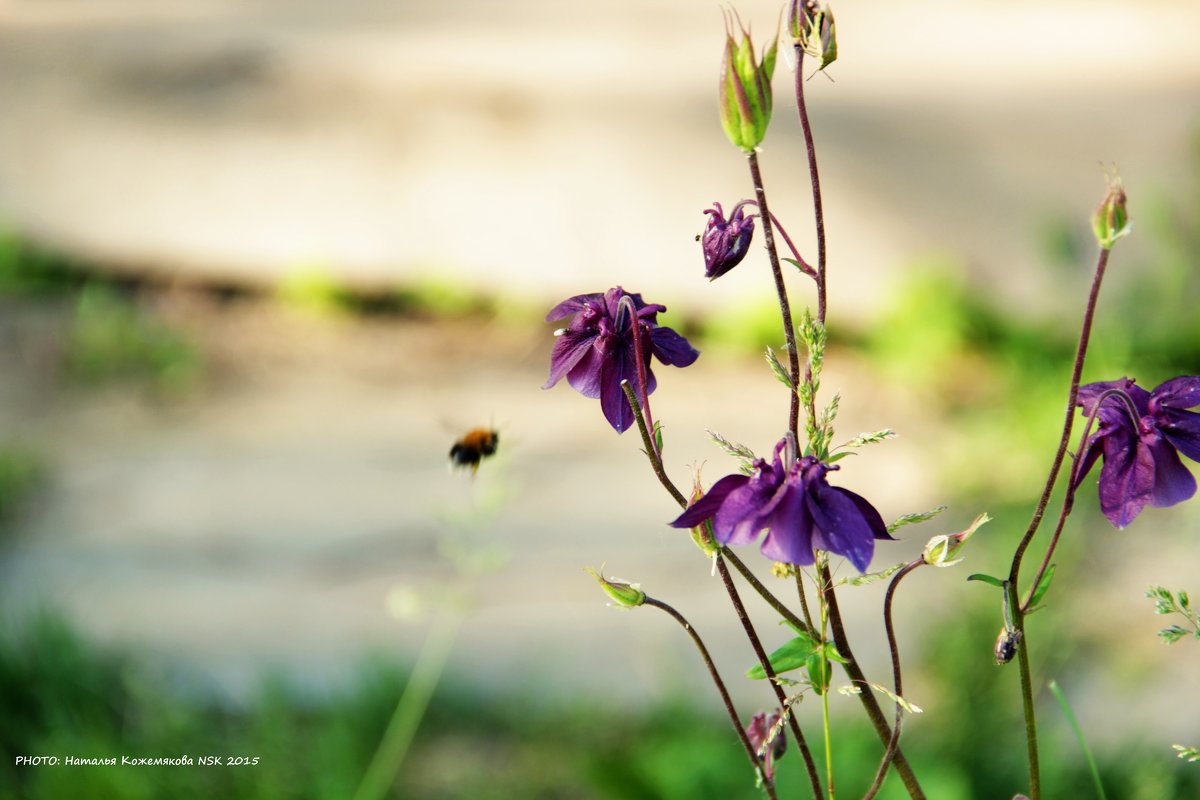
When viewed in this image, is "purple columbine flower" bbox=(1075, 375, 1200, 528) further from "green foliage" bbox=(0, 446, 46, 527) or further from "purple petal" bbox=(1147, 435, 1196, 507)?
"green foliage" bbox=(0, 446, 46, 527)

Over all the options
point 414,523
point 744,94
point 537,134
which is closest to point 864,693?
point 744,94

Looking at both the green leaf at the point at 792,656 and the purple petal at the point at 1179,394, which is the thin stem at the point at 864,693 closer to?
the green leaf at the point at 792,656

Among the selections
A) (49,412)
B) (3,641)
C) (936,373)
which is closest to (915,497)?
(936,373)

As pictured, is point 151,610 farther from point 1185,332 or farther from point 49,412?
point 1185,332

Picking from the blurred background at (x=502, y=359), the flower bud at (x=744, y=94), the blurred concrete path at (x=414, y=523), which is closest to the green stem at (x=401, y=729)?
the blurred background at (x=502, y=359)

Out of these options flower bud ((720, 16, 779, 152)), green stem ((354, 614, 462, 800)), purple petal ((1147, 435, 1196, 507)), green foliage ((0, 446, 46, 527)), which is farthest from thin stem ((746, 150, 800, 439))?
green foliage ((0, 446, 46, 527))

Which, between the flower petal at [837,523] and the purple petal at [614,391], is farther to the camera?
the purple petal at [614,391]

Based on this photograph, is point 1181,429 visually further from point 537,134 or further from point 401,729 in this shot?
point 537,134
